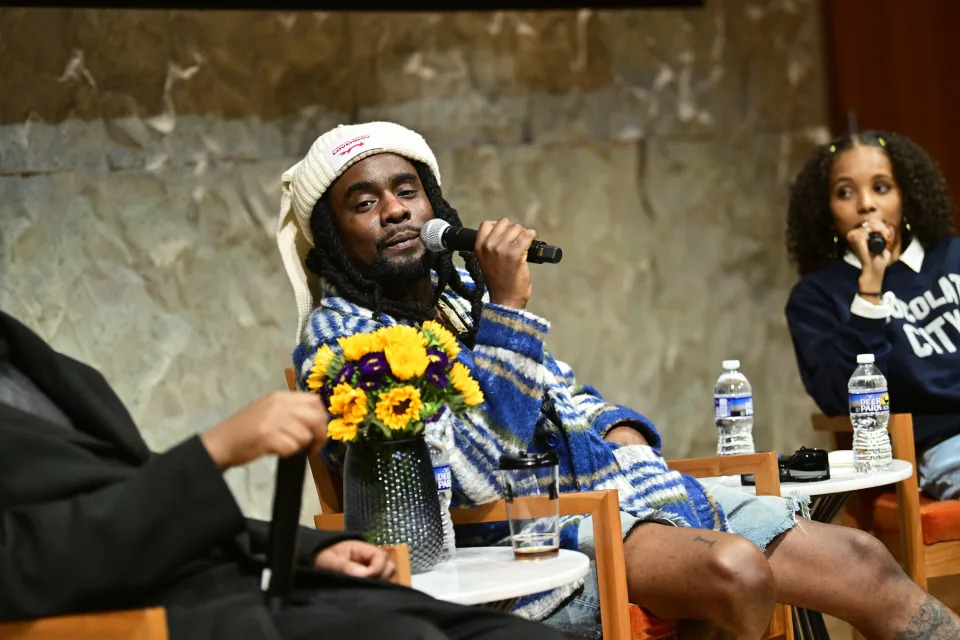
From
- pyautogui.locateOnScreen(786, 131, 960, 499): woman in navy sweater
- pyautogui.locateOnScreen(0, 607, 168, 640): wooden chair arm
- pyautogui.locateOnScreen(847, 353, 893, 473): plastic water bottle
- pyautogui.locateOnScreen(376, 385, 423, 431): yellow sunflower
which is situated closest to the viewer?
pyautogui.locateOnScreen(0, 607, 168, 640): wooden chair arm

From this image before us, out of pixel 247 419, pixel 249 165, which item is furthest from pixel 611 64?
pixel 247 419

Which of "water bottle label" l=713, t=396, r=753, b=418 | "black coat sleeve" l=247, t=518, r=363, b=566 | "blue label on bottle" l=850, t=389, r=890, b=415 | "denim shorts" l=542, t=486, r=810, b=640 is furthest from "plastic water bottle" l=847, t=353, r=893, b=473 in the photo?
"black coat sleeve" l=247, t=518, r=363, b=566

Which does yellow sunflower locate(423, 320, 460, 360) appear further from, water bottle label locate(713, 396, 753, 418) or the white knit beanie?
water bottle label locate(713, 396, 753, 418)

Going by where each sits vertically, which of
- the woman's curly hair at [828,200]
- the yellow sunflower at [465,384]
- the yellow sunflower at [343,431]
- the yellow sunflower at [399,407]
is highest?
the woman's curly hair at [828,200]

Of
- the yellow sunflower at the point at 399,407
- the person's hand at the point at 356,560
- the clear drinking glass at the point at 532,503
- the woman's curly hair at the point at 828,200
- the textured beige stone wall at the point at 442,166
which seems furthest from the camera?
the textured beige stone wall at the point at 442,166

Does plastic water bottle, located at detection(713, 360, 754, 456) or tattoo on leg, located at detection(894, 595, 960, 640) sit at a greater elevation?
plastic water bottle, located at detection(713, 360, 754, 456)

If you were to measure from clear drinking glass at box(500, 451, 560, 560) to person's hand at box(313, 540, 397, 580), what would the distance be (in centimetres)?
31

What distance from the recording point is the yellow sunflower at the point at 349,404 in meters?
2.07

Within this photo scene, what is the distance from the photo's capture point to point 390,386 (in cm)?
207

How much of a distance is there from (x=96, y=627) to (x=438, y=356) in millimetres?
732

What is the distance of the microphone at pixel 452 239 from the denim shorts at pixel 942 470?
1.52 meters

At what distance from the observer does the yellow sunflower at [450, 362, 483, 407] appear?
2.16m

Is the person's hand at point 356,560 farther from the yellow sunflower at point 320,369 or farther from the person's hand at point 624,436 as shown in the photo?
the person's hand at point 624,436

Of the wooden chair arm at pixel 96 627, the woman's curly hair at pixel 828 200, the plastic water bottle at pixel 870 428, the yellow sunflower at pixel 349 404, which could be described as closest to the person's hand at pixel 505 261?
the yellow sunflower at pixel 349 404
